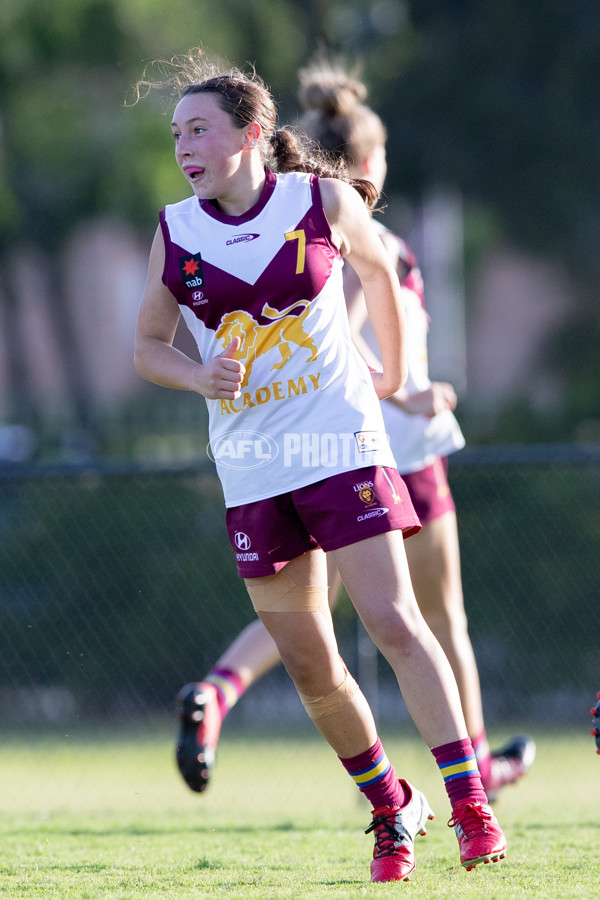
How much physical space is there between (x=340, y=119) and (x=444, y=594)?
180 cm

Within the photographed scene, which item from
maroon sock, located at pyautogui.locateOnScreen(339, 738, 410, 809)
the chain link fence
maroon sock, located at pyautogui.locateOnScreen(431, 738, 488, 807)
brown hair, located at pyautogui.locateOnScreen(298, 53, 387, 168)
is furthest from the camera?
the chain link fence

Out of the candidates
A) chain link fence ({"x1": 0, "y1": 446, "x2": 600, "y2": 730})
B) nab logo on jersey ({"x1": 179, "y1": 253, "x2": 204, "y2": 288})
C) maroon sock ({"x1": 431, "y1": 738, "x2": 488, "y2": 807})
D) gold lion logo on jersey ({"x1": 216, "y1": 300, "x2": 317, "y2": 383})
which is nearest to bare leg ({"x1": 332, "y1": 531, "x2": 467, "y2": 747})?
maroon sock ({"x1": 431, "y1": 738, "x2": 488, "y2": 807})

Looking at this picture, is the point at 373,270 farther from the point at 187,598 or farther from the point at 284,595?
the point at 187,598

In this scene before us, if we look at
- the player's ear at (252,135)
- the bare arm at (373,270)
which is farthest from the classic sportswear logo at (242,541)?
the player's ear at (252,135)

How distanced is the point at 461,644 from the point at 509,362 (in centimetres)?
3167

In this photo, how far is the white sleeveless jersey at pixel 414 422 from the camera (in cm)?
452

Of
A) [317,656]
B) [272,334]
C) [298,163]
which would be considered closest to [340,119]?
[298,163]

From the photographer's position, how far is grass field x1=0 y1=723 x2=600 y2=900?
3334 mm

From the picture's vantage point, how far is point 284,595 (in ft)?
11.1

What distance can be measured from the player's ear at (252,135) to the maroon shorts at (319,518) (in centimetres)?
96

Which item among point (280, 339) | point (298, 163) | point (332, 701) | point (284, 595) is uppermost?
point (298, 163)

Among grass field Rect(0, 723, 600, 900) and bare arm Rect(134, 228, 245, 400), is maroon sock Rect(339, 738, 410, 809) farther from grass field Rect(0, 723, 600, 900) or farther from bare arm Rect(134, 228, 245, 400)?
bare arm Rect(134, 228, 245, 400)

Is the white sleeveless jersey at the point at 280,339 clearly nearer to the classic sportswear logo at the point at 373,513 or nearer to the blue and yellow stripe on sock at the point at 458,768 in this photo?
the classic sportswear logo at the point at 373,513

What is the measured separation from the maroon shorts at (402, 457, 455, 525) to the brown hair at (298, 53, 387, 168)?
1.15m
